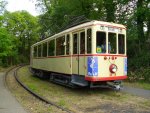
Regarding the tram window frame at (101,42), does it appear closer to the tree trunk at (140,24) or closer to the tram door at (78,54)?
the tram door at (78,54)

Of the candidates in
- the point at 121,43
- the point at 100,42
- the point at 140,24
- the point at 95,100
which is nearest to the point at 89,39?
the point at 100,42

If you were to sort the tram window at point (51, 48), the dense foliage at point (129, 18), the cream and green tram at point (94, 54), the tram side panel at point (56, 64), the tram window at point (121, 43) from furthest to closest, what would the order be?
the dense foliage at point (129, 18) < the tram window at point (51, 48) < the tram side panel at point (56, 64) < the tram window at point (121, 43) < the cream and green tram at point (94, 54)

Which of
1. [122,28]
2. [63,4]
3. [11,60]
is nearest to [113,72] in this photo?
[122,28]

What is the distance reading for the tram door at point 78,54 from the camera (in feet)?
48.4

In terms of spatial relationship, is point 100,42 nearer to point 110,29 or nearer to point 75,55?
point 110,29

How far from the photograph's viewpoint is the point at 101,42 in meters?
14.4

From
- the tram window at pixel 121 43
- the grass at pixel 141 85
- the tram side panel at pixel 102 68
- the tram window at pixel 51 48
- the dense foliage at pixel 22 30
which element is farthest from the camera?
the dense foliage at pixel 22 30

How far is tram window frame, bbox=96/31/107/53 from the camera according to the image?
46.5ft

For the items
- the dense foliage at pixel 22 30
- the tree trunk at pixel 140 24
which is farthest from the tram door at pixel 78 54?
the dense foliage at pixel 22 30

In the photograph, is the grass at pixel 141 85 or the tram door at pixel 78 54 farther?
the grass at pixel 141 85

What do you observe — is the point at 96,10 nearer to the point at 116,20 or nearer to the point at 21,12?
the point at 116,20

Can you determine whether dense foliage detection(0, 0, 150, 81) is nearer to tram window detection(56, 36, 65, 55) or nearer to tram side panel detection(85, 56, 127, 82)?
tram window detection(56, 36, 65, 55)

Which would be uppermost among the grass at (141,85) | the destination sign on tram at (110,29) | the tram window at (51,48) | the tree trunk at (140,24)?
the tree trunk at (140,24)

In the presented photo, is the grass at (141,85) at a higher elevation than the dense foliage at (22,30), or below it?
below
